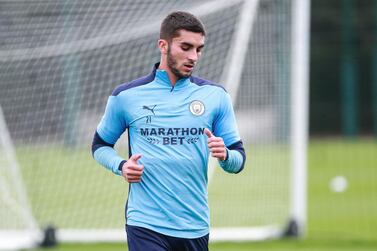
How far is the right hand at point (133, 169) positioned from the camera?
5445 mm

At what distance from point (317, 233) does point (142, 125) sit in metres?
6.76

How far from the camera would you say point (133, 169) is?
5.45 meters

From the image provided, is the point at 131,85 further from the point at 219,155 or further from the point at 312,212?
the point at 312,212

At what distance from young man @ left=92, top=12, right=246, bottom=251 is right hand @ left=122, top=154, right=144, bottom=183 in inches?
3.1

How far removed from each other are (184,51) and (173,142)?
487 mm

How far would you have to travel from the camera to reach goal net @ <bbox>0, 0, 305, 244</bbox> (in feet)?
35.5

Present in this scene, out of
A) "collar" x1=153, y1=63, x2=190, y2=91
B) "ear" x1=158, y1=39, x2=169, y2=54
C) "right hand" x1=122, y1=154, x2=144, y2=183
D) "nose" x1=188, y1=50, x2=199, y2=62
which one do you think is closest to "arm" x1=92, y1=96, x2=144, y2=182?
"right hand" x1=122, y1=154, x2=144, y2=183

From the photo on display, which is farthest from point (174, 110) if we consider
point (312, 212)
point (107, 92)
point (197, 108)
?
point (312, 212)

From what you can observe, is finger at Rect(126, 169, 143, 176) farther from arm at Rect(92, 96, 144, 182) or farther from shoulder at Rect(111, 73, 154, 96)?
shoulder at Rect(111, 73, 154, 96)

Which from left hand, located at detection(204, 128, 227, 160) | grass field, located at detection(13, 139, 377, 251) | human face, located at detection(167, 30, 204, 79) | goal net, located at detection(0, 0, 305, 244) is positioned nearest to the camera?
left hand, located at detection(204, 128, 227, 160)

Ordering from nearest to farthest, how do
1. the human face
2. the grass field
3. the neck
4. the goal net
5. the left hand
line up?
the left hand < the human face < the neck < the goal net < the grass field

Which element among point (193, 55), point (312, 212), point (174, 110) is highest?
point (193, 55)

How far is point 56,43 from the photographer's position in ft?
36.1

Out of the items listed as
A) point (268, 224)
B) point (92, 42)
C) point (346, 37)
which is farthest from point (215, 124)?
point (346, 37)
